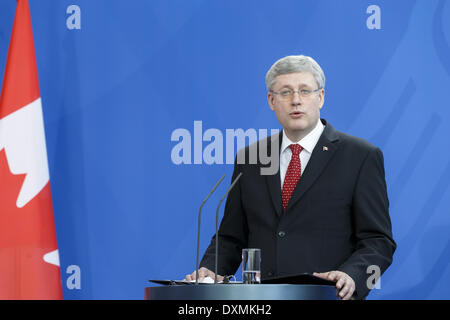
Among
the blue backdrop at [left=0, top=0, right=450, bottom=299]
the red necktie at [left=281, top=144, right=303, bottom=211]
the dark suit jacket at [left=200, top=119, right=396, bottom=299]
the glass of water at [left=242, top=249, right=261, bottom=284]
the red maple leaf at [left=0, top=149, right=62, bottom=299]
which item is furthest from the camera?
the blue backdrop at [left=0, top=0, right=450, bottom=299]

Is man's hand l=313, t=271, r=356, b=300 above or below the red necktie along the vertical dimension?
below

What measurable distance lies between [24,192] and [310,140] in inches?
64.2

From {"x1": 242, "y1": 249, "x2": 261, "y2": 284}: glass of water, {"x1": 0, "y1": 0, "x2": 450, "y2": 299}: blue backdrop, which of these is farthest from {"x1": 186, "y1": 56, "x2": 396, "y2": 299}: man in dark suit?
{"x1": 0, "y1": 0, "x2": 450, "y2": 299}: blue backdrop

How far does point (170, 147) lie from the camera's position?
3893 mm

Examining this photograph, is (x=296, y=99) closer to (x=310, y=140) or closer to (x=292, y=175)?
(x=310, y=140)

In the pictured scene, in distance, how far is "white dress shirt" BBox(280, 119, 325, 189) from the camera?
2727 millimetres

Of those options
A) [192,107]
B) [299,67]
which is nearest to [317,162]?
[299,67]

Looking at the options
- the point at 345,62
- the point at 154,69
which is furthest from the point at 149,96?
the point at 345,62

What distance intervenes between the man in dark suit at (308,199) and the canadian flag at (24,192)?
1229 millimetres

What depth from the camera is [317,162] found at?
2.65 m

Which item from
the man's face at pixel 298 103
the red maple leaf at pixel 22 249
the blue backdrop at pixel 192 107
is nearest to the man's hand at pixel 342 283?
the man's face at pixel 298 103

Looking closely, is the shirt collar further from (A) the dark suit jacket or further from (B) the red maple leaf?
(B) the red maple leaf

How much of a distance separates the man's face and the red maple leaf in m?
1.55
